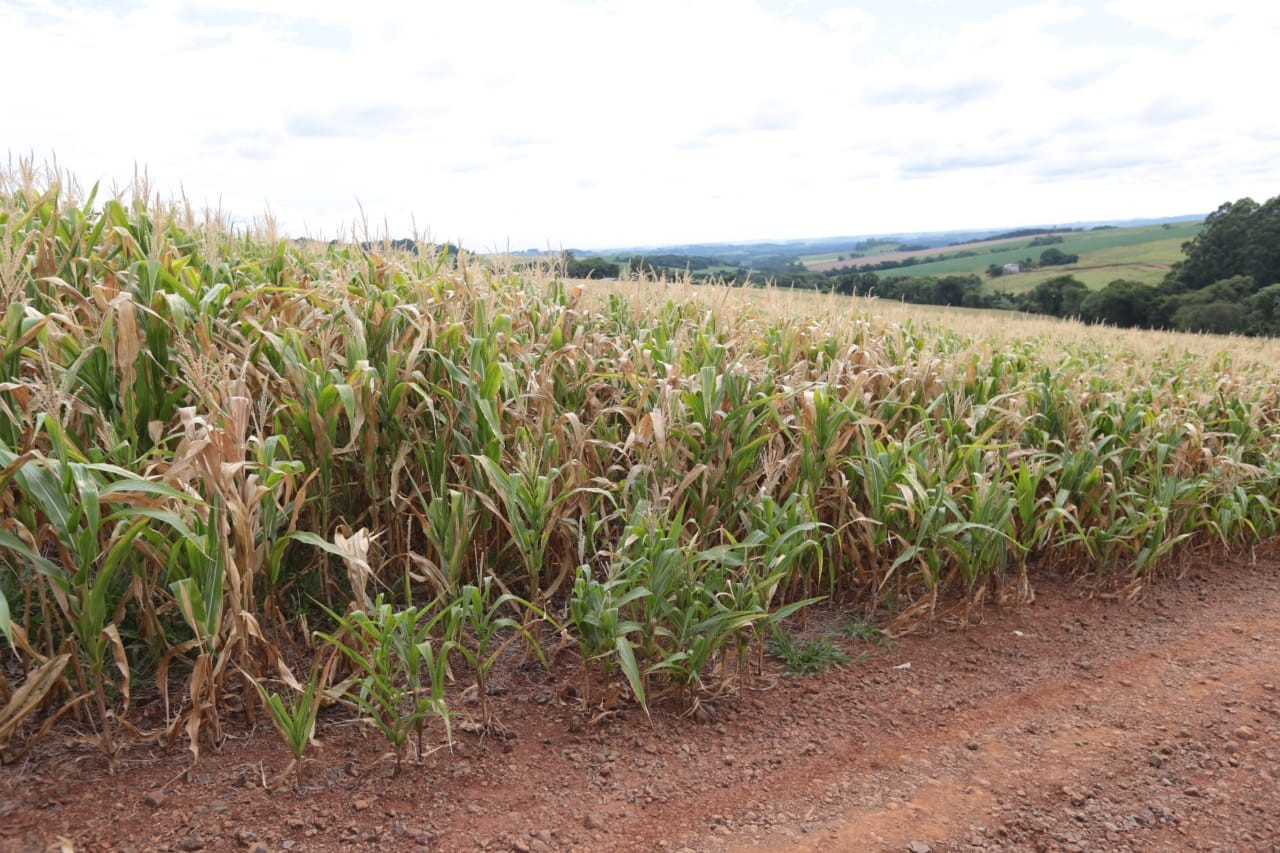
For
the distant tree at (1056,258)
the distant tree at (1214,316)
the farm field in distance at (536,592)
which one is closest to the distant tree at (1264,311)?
the distant tree at (1214,316)

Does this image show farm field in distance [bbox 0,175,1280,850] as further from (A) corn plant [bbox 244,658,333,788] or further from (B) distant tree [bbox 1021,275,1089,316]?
(B) distant tree [bbox 1021,275,1089,316]

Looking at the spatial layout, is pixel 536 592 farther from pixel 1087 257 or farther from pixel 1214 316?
pixel 1087 257

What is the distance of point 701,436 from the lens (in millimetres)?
3510

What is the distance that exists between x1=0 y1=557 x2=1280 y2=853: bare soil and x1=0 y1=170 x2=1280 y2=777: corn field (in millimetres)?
127

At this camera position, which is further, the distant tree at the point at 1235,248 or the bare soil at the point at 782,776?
the distant tree at the point at 1235,248

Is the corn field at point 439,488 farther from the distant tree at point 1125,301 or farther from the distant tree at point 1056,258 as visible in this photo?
the distant tree at point 1056,258

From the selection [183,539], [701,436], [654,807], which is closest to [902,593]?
[701,436]

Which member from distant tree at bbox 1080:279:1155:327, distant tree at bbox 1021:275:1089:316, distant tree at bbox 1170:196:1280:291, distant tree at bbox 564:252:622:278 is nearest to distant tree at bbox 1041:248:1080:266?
distant tree at bbox 1170:196:1280:291

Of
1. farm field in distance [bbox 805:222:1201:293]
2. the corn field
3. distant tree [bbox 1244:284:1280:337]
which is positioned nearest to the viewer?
the corn field

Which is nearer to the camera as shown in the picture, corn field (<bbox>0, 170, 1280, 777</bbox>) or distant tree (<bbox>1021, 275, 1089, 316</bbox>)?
corn field (<bbox>0, 170, 1280, 777</bbox>)

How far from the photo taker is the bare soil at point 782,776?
205 centimetres

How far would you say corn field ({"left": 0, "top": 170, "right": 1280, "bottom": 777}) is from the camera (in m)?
2.17

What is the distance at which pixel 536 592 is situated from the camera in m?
2.76

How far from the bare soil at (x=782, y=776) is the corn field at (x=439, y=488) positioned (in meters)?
0.13
